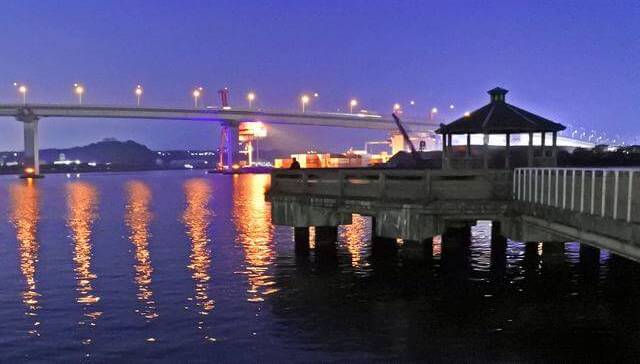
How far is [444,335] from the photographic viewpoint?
50.7 ft

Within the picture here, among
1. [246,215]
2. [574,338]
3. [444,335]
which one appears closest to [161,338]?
[444,335]

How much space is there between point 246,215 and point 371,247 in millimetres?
24033

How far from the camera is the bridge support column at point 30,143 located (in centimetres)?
14750

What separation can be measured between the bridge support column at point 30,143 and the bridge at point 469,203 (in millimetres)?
136997

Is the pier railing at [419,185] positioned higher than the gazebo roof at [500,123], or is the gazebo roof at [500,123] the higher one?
the gazebo roof at [500,123]

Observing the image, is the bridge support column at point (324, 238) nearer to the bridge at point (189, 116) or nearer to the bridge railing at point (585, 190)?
the bridge railing at point (585, 190)

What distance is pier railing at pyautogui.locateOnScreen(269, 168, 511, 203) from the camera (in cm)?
2166

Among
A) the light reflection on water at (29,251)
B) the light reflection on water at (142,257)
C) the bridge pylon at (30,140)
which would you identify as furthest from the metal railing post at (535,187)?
the bridge pylon at (30,140)

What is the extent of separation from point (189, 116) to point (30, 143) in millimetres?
39056

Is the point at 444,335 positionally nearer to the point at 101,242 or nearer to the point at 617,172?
the point at 617,172

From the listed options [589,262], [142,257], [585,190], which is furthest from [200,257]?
[585,190]

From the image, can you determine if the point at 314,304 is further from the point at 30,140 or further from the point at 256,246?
the point at 30,140

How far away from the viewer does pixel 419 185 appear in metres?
22.0

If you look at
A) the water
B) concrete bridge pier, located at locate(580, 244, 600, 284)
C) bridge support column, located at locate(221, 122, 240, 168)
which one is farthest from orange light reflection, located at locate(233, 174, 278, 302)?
bridge support column, located at locate(221, 122, 240, 168)
